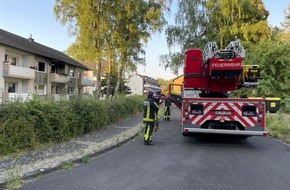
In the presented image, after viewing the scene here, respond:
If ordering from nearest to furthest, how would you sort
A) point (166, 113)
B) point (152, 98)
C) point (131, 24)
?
point (152, 98), point (166, 113), point (131, 24)

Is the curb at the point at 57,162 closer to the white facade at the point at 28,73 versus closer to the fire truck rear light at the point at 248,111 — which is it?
the fire truck rear light at the point at 248,111

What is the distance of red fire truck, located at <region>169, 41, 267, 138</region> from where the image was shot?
30.0 ft

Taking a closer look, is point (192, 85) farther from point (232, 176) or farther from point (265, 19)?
point (265, 19)

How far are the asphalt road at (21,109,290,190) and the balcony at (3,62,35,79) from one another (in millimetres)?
21826

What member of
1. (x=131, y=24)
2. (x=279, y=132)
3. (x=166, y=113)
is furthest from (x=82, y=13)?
(x=279, y=132)

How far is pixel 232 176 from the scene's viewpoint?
618 cm

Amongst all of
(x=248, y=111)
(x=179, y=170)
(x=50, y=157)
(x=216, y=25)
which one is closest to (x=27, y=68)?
(x=216, y=25)

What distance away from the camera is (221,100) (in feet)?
32.4

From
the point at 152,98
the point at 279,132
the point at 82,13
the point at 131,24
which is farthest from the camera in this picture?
the point at 131,24

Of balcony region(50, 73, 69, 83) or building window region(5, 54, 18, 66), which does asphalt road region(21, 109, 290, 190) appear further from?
balcony region(50, 73, 69, 83)

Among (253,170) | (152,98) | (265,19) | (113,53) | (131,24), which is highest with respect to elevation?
(265,19)

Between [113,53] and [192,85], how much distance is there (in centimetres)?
1535

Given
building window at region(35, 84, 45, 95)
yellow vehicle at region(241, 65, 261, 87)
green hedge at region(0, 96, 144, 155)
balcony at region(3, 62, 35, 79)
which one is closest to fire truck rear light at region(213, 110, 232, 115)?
yellow vehicle at region(241, 65, 261, 87)

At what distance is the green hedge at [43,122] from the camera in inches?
308
